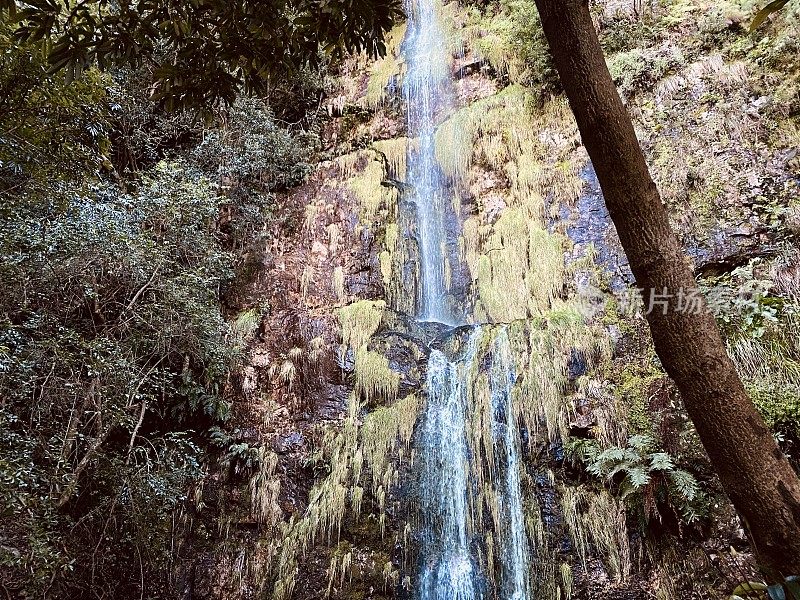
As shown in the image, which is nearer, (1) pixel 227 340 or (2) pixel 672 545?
(2) pixel 672 545

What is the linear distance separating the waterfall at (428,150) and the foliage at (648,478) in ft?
10.1

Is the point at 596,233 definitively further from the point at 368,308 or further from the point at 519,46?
the point at 519,46

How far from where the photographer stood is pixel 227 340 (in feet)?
22.6

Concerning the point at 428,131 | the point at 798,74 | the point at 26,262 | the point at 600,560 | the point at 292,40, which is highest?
the point at 428,131

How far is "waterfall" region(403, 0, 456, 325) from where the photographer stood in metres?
7.79

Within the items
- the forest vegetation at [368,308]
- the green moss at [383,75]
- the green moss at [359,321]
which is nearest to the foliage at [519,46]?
the forest vegetation at [368,308]

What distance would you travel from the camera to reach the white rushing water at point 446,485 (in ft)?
16.7

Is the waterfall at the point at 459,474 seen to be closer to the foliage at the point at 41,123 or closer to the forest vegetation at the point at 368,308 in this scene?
the forest vegetation at the point at 368,308

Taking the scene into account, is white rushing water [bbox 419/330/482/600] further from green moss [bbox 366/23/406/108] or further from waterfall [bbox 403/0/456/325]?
green moss [bbox 366/23/406/108]

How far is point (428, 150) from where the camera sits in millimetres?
8953

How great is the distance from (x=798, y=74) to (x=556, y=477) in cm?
556

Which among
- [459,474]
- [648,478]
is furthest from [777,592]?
[459,474]

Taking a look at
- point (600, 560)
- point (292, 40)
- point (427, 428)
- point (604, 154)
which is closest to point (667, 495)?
point (600, 560)

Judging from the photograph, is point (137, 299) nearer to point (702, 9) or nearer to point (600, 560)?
point (600, 560)
